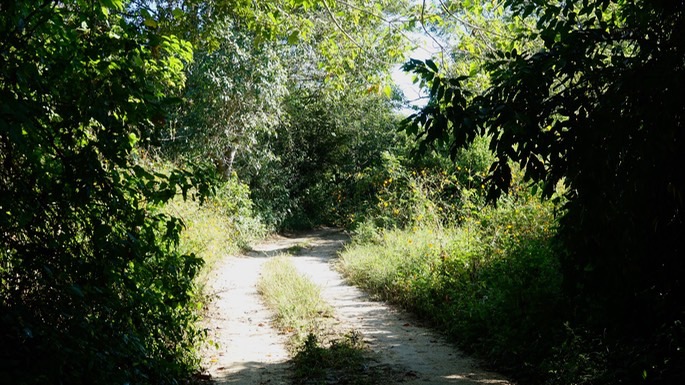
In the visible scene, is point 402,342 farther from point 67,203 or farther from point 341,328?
point 67,203

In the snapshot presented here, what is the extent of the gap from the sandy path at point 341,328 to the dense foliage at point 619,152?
2011 mm

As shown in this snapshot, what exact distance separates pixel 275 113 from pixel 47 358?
17.1 metres

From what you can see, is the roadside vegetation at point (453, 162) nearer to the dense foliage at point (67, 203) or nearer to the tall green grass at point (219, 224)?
the dense foliage at point (67, 203)

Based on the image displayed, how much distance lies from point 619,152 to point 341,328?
5.13 meters

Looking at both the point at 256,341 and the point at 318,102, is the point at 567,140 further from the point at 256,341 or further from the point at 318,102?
the point at 318,102

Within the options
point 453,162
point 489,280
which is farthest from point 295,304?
point 453,162

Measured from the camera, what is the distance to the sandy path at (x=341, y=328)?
570cm

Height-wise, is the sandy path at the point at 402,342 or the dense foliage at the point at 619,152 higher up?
the dense foliage at the point at 619,152

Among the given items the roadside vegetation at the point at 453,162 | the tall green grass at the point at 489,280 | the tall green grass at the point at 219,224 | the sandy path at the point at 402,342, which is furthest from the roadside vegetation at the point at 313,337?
the tall green grass at the point at 219,224

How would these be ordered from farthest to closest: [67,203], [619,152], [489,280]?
1. [489,280]
2. [619,152]
3. [67,203]

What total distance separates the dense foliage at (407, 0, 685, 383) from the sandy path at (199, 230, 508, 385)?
2.01 metres

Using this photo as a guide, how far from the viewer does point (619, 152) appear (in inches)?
135

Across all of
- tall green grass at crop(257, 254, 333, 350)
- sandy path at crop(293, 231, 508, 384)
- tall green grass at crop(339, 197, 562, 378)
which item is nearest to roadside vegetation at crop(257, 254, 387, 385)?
tall green grass at crop(257, 254, 333, 350)

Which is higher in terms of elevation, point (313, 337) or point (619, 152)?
point (619, 152)
